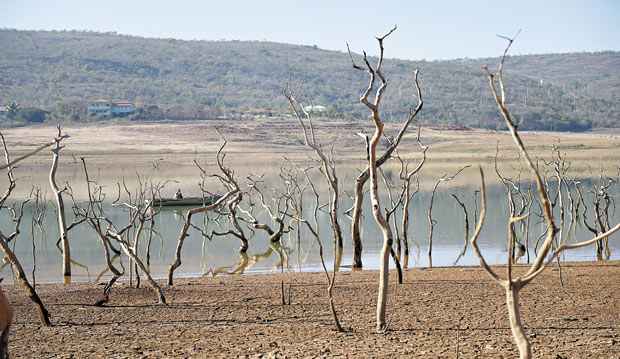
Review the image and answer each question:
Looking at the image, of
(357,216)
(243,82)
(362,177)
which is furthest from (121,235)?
(243,82)

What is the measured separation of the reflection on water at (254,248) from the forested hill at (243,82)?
132ft

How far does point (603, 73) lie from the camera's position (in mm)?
166625

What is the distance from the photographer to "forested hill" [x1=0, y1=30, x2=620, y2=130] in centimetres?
9306

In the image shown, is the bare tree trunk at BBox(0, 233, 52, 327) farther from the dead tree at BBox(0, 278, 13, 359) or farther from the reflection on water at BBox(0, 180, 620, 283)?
the reflection on water at BBox(0, 180, 620, 283)

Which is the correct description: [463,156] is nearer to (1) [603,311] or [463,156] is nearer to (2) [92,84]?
(1) [603,311]

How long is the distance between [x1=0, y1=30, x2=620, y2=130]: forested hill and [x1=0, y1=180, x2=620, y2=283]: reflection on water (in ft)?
132

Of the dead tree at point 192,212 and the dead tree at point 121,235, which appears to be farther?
the dead tree at point 192,212

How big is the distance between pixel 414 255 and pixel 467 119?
68334 millimetres

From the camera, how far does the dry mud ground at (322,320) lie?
30.8 ft

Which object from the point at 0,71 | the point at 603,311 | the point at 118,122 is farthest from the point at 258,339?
the point at 0,71

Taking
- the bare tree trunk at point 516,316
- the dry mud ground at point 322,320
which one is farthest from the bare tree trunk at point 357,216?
the bare tree trunk at point 516,316

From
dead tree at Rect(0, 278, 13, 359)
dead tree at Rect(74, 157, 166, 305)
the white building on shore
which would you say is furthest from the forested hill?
dead tree at Rect(0, 278, 13, 359)

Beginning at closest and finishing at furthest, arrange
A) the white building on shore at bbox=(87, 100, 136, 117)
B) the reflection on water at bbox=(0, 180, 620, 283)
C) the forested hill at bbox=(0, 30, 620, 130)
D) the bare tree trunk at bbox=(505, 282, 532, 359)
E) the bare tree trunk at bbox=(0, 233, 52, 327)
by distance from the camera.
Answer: the bare tree trunk at bbox=(505, 282, 532, 359) < the bare tree trunk at bbox=(0, 233, 52, 327) < the reflection on water at bbox=(0, 180, 620, 283) < the white building on shore at bbox=(87, 100, 136, 117) < the forested hill at bbox=(0, 30, 620, 130)

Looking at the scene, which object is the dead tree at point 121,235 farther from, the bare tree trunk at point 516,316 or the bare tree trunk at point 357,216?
the bare tree trunk at point 516,316
